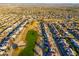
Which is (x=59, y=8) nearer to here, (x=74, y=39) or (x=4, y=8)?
(x=74, y=39)

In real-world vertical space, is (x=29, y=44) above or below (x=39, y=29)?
below

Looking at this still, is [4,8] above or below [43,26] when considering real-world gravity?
above

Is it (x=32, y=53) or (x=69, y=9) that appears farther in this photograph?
(x=69, y=9)

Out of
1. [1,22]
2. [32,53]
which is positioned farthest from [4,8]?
[32,53]

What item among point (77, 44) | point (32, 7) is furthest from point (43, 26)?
point (77, 44)

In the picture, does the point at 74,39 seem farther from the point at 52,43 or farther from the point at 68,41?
the point at 52,43

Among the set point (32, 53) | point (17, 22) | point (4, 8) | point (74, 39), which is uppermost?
point (4, 8)
